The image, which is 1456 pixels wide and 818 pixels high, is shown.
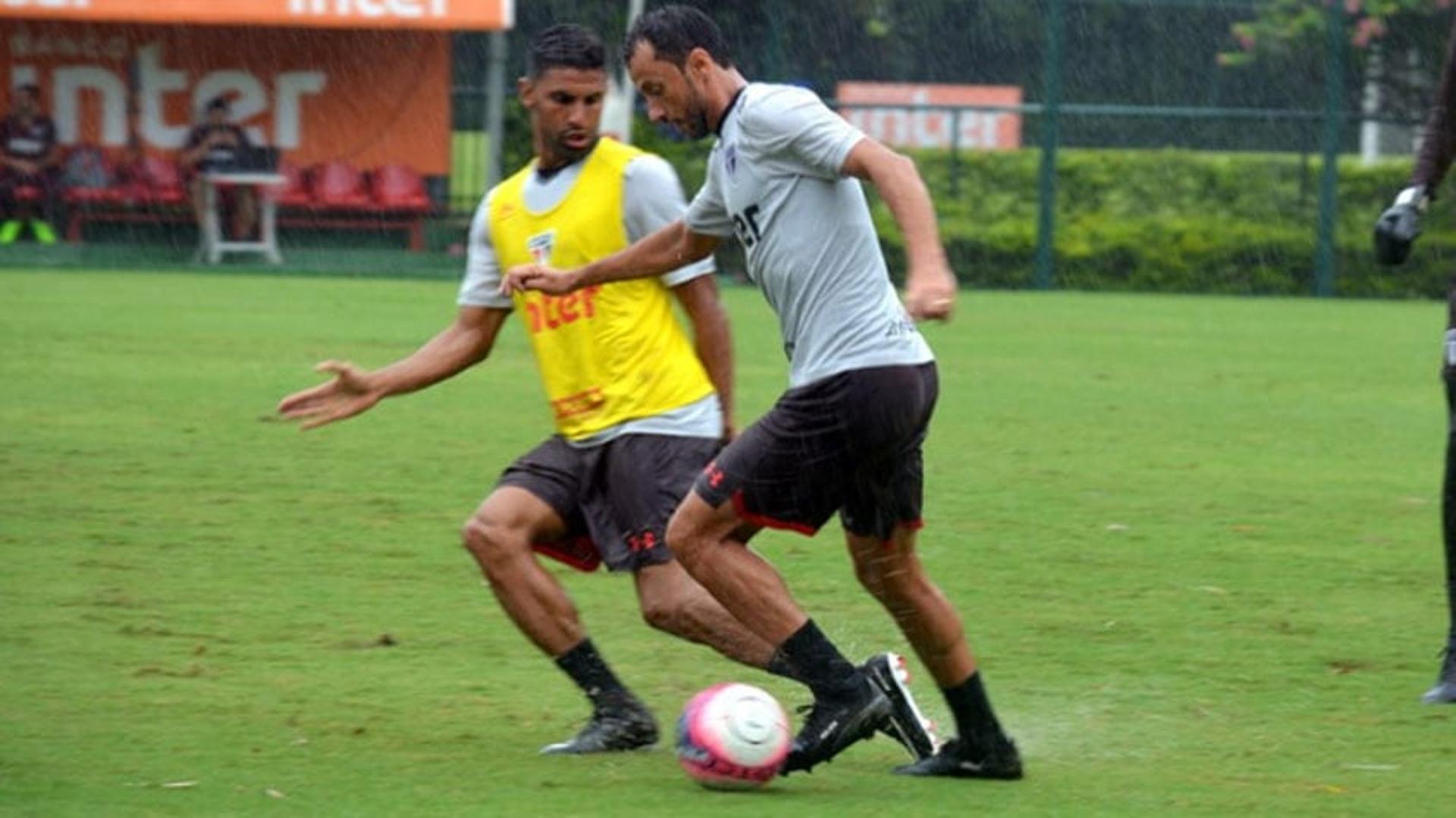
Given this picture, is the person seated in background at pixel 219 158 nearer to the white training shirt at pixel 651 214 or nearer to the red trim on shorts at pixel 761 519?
the white training shirt at pixel 651 214

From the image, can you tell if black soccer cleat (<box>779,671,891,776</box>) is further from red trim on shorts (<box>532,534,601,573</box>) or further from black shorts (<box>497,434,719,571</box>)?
red trim on shorts (<box>532,534,601,573</box>)

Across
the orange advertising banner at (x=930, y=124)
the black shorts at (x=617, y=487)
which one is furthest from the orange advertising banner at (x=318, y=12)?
the black shorts at (x=617, y=487)

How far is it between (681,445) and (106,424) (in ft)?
26.3

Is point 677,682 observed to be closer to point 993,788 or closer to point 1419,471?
point 993,788

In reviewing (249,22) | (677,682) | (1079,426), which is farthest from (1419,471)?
(249,22)

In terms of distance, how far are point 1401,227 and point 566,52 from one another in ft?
8.00

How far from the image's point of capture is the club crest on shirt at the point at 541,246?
23.4 ft

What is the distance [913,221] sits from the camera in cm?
602

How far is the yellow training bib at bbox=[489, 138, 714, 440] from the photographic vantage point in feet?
23.2

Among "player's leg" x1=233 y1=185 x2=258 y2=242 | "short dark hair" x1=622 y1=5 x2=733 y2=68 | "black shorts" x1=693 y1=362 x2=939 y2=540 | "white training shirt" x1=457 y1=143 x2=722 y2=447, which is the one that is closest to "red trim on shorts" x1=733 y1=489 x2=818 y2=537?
"black shorts" x1=693 y1=362 x2=939 y2=540

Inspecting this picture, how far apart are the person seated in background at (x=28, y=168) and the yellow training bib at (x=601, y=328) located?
22440 millimetres

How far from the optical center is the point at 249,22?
28.5 meters

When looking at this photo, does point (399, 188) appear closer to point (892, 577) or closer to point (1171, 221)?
point (1171, 221)

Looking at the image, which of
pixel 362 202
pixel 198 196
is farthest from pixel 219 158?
pixel 362 202
